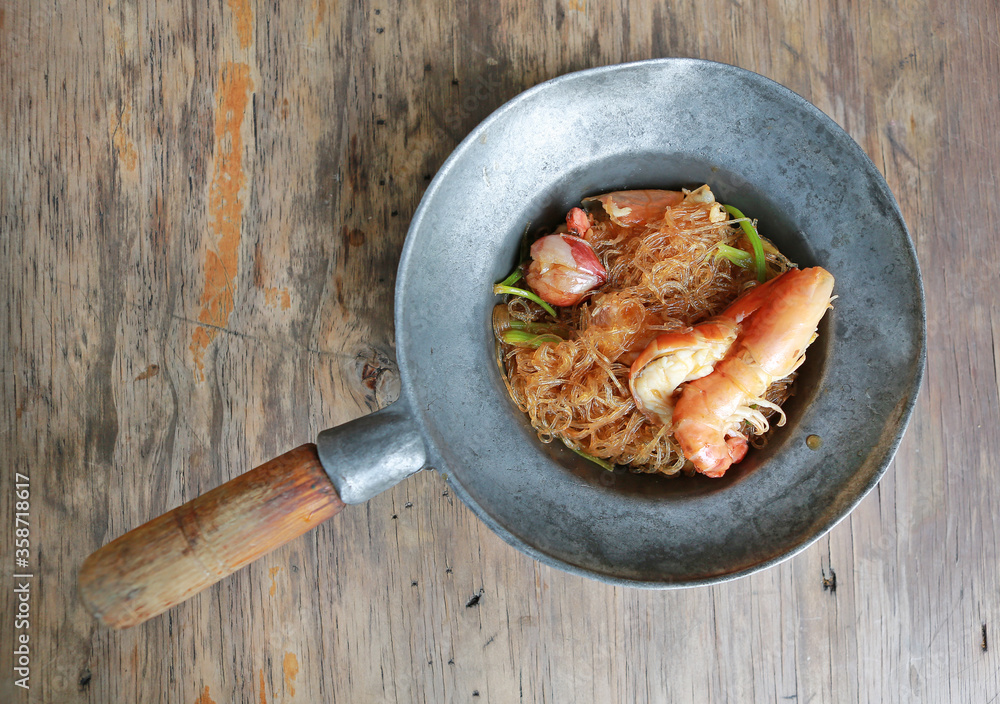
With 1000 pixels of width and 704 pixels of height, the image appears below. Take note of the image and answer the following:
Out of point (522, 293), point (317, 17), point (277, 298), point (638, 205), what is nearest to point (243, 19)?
point (317, 17)

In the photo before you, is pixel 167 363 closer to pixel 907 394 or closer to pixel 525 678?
pixel 525 678

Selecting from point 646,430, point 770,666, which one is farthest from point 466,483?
point 770,666

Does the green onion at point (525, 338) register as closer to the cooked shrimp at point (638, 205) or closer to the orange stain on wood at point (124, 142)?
the cooked shrimp at point (638, 205)

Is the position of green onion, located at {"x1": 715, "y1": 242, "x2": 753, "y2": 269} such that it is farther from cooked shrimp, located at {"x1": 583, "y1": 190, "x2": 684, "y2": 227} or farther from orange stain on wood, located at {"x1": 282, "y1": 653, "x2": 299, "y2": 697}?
orange stain on wood, located at {"x1": 282, "y1": 653, "x2": 299, "y2": 697}

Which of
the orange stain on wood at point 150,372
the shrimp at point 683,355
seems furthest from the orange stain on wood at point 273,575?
the shrimp at point 683,355

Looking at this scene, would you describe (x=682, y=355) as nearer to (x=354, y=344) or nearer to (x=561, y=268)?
(x=561, y=268)

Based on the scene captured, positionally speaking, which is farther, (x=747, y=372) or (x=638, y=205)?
(x=638, y=205)
